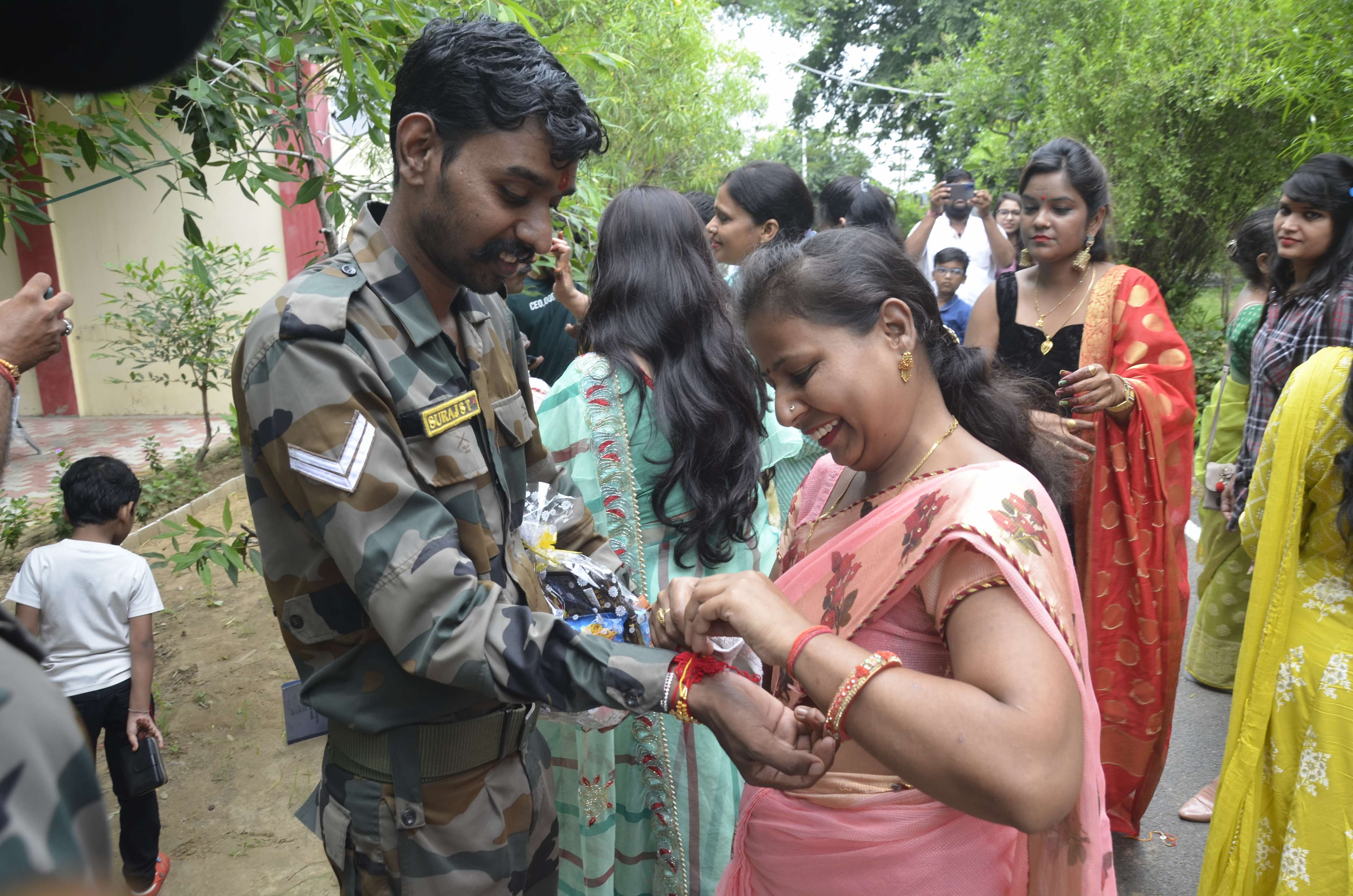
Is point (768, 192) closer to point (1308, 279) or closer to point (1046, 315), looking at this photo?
point (1046, 315)

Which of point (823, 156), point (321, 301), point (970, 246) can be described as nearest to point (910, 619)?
point (321, 301)

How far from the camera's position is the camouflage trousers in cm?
172

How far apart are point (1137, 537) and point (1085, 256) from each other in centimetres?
109

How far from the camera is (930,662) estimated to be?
153 centimetres

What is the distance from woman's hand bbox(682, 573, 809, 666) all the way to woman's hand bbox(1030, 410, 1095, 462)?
28.9 inches

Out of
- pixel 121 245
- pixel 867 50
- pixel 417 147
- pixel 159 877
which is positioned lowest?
pixel 159 877

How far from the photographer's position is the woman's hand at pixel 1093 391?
3.04 metres

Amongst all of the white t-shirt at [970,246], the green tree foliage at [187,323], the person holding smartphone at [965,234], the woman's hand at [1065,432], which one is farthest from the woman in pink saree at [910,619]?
the green tree foliage at [187,323]

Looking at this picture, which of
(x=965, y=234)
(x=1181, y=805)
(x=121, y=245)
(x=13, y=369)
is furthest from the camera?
(x=121, y=245)

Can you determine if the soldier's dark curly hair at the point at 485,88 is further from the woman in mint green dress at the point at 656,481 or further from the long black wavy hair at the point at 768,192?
the long black wavy hair at the point at 768,192

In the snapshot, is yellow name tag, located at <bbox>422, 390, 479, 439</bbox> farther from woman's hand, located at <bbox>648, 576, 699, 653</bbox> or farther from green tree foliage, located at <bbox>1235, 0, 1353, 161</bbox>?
green tree foliage, located at <bbox>1235, 0, 1353, 161</bbox>

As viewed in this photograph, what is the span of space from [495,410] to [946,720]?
3.75 ft

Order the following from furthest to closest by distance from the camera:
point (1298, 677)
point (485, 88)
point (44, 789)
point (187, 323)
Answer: point (187, 323) < point (1298, 677) < point (485, 88) < point (44, 789)

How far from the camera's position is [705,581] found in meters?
1.54
